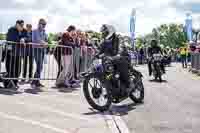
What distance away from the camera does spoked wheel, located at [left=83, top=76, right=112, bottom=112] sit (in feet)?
33.4

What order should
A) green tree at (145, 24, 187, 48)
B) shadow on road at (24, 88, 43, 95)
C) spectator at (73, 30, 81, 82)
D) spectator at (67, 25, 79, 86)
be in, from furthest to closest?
green tree at (145, 24, 187, 48), spectator at (73, 30, 81, 82), spectator at (67, 25, 79, 86), shadow on road at (24, 88, 43, 95)

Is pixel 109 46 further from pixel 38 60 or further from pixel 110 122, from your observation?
pixel 38 60

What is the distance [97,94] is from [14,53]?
12.0ft

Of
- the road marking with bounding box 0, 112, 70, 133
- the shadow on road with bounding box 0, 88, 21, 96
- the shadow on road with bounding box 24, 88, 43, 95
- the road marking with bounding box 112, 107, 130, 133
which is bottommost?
the road marking with bounding box 112, 107, 130, 133

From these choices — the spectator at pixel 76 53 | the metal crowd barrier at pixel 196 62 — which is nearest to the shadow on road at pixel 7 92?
the spectator at pixel 76 53

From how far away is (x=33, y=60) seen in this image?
13.7 meters

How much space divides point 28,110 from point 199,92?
21.7 feet

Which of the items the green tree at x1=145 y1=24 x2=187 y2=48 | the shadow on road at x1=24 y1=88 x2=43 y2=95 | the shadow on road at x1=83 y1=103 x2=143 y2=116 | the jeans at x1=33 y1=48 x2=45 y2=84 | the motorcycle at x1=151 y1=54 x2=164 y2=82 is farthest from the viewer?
the green tree at x1=145 y1=24 x2=187 y2=48

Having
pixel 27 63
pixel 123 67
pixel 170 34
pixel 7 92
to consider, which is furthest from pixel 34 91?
pixel 170 34

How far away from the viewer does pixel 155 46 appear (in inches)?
796

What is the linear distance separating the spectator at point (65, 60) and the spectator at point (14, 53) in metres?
1.47

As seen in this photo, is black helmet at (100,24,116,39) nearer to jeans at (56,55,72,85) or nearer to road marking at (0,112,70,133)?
road marking at (0,112,70,133)

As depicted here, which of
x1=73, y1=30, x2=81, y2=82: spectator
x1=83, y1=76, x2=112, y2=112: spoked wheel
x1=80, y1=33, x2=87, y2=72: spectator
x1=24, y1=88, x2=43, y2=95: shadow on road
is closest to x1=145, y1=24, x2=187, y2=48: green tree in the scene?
x1=80, y1=33, x2=87, y2=72: spectator

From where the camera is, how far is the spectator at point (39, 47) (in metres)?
13.8
